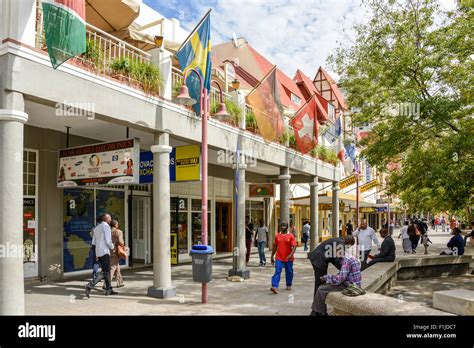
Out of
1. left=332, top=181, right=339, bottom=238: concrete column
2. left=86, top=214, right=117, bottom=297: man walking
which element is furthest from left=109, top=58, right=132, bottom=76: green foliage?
left=332, top=181, right=339, bottom=238: concrete column

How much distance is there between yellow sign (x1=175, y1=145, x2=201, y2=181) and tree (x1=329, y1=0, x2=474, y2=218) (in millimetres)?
6187

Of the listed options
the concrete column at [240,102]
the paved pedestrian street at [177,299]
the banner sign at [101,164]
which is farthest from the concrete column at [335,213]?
the banner sign at [101,164]

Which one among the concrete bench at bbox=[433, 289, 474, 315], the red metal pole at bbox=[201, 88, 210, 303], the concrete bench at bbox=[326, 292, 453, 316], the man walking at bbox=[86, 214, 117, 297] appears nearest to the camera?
the concrete bench at bbox=[326, 292, 453, 316]

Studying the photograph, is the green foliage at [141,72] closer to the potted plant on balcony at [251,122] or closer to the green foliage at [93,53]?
the green foliage at [93,53]

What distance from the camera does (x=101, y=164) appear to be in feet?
32.7

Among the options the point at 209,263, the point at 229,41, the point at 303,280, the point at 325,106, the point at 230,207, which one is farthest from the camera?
the point at 325,106

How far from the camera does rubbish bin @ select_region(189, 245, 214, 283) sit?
907 centimetres

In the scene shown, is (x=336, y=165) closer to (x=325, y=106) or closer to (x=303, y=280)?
(x=303, y=280)

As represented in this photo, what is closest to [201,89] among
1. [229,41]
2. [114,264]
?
[114,264]

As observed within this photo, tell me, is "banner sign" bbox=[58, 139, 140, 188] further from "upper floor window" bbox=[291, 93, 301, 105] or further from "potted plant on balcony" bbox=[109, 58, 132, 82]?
"upper floor window" bbox=[291, 93, 301, 105]

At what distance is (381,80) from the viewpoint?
14094mm

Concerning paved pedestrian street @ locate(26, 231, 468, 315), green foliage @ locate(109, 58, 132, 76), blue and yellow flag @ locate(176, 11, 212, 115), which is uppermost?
blue and yellow flag @ locate(176, 11, 212, 115)

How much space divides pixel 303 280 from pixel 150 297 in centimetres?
500
